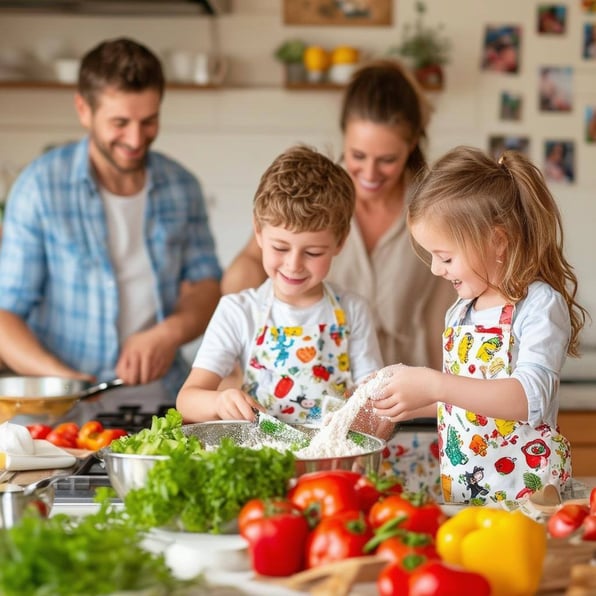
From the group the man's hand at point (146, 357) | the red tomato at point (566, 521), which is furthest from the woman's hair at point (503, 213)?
the man's hand at point (146, 357)

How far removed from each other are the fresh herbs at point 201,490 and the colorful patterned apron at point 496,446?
586 mm

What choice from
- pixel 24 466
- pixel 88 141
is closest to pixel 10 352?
pixel 88 141

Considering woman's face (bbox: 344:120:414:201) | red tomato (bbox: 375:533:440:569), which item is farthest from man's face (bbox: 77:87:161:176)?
red tomato (bbox: 375:533:440:569)

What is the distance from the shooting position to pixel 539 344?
1.77 m

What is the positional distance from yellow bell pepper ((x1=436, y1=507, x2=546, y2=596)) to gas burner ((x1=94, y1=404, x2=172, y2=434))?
46.9 inches

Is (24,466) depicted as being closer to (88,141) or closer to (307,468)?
(307,468)

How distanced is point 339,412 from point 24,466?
0.58 metres

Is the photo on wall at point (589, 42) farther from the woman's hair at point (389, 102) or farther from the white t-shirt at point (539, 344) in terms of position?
the white t-shirt at point (539, 344)

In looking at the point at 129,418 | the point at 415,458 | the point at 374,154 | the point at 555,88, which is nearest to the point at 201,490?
the point at 415,458

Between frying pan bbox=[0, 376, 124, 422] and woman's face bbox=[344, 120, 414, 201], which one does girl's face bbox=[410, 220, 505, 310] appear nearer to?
woman's face bbox=[344, 120, 414, 201]

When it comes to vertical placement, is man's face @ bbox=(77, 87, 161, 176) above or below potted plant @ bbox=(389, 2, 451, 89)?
below

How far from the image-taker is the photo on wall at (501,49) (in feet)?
14.9

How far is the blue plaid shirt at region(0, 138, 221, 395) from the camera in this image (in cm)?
294

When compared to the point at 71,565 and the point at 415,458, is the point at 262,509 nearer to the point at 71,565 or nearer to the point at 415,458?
the point at 71,565
